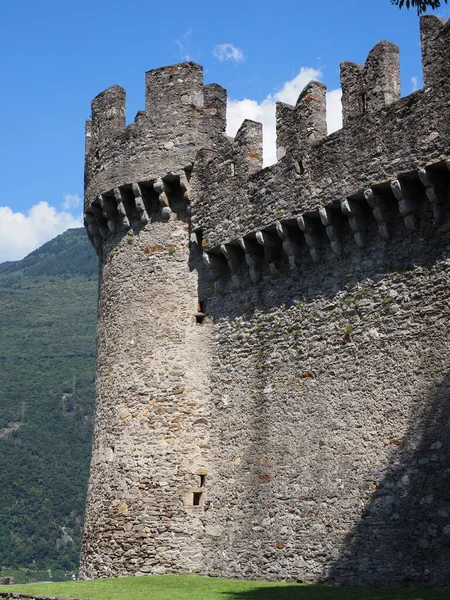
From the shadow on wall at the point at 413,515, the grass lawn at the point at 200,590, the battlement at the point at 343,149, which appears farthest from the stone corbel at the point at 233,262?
the grass lawn at the point at 200,590

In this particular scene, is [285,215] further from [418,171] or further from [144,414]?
[144,414]

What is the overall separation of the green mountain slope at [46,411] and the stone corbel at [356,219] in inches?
1924

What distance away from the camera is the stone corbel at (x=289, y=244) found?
56.4 ft

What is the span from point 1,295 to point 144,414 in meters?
102

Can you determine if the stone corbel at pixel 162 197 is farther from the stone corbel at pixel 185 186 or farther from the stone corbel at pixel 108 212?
the stone corbel at pixel 108 212

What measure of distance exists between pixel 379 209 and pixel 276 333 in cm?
311

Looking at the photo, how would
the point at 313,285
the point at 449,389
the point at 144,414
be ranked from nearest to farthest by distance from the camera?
1. the point at 449,389
2. the point at 313,285
3. the point at 144,414

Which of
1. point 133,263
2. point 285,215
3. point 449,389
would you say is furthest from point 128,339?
point 449,389

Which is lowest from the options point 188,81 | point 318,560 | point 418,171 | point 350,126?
point 318,560

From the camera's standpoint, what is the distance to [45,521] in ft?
216

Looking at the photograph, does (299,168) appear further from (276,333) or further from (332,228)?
(276,333)

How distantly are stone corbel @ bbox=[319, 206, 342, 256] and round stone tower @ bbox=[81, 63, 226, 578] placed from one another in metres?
3.61

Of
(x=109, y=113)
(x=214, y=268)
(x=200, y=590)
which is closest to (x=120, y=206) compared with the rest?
(x=109, y=113)

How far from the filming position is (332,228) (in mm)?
16359
